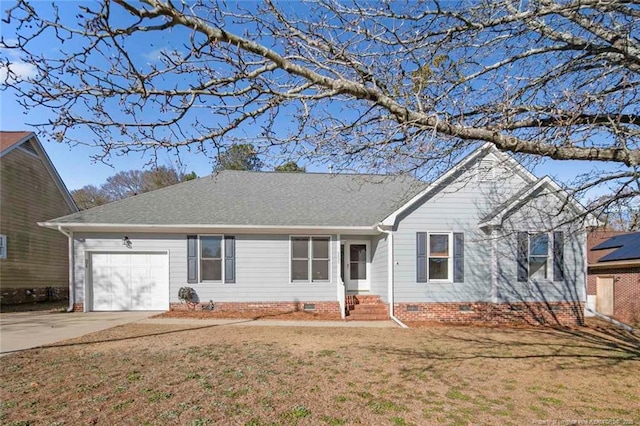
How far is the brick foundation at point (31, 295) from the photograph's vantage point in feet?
52.7

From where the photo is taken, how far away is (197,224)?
1262cm

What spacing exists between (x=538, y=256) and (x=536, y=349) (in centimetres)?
465

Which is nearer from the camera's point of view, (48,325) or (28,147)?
(48,325)

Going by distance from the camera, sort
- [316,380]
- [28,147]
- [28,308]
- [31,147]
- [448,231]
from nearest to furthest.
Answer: [316,380]
[448,231]
[28,308]
[28,147]
[31,147]

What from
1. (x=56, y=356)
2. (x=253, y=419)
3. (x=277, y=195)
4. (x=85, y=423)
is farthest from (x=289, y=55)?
(x=277, y=195)

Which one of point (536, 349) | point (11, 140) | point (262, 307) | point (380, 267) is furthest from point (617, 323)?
point (11, 140)

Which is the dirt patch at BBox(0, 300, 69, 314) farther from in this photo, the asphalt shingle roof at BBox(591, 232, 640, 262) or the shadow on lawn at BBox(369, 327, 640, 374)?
the asphalt shingle roof at BBox(591, 232, 640, 262)

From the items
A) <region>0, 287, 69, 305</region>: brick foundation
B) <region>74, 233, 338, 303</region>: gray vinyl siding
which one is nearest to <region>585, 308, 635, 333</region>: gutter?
<region>74, 233, 338, 303</region>: gray vinyl siding

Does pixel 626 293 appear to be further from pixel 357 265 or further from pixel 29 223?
pixel 29 223

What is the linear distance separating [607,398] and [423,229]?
7.18 m

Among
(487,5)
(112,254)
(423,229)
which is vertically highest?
(487,5)

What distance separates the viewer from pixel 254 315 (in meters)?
12.5

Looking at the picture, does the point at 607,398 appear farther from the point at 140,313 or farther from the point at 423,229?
the point at 140,313

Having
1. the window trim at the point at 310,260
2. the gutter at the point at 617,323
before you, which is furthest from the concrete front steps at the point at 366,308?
the gutter at the point at 617,323
